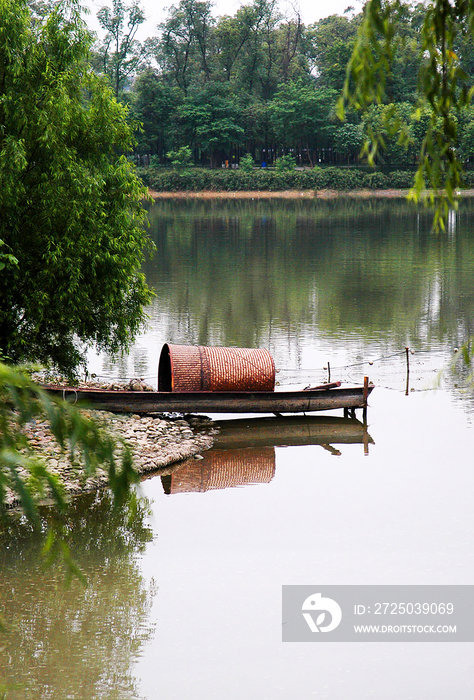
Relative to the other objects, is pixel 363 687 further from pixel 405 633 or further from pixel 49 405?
pixel 49 405

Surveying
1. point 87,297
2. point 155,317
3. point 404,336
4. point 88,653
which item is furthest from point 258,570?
point 155,317

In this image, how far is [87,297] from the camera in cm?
1867

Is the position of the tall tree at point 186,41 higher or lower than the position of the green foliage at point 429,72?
higher

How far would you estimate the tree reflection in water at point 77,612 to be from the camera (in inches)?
397

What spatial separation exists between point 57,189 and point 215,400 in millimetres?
6201

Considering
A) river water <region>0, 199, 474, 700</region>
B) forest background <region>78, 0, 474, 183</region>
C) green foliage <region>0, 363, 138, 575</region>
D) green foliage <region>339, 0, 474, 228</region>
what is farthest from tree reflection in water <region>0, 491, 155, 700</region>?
forest background <region>78, 0, 474, 183</region>

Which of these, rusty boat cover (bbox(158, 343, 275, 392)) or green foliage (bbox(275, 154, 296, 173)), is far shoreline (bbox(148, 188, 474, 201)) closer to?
green foliage (bbox(275, 154, 296, 173))

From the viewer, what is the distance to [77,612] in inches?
457

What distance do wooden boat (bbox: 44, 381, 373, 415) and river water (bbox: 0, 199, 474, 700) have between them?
74 cm

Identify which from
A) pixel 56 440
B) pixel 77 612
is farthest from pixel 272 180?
pixel 56 440

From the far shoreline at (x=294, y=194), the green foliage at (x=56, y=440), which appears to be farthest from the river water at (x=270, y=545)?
the far shoreline at (x=294, y=194)

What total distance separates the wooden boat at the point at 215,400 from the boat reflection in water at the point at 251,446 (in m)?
0.62

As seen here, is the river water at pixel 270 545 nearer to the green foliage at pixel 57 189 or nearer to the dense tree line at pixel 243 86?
the green foliage at pixel 57 189

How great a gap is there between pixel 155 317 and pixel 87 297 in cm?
1514
